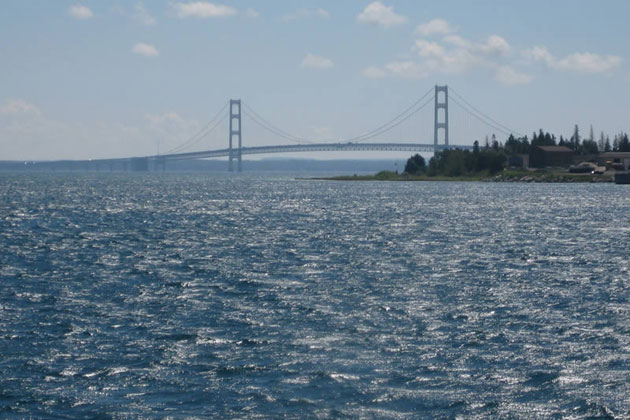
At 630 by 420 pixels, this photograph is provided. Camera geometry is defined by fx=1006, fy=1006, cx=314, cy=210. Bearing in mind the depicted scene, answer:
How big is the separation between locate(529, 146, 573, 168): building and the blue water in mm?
92128

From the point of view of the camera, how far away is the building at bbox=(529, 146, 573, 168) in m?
122

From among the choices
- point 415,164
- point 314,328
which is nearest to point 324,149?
point 415,164

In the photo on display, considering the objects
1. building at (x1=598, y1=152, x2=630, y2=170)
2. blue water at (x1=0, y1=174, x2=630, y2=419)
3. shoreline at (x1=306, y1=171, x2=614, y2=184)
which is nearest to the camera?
blue water at (x1=0, y1=174, x2=630, y2=419)

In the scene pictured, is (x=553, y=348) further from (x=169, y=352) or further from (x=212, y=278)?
(x=212, y=278)

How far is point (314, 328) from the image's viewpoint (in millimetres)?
15656

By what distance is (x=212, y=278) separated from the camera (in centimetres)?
2208

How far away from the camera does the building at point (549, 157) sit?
122m

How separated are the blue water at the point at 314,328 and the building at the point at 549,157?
9213 centimetres

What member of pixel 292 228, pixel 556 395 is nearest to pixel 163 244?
pixel 292 228

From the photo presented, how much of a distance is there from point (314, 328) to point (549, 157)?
111284 millimetres

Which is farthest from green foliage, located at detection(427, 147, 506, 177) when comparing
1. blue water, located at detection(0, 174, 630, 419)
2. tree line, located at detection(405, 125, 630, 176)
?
blue water, located at detection(0, 174, 630, 419)

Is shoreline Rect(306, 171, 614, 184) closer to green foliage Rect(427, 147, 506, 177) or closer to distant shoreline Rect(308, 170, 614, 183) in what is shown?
distant shoreline Rect(308, 170, 614, 183)

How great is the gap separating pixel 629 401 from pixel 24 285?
13.2 meters

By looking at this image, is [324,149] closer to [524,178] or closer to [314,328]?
[524,178]
